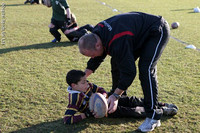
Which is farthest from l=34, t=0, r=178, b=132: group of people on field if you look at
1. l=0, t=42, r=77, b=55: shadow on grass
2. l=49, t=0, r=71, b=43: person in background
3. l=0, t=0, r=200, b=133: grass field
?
l=49, t=0, r=71, b=43: person in background

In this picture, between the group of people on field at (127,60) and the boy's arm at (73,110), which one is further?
the boy's arm at (73,110)

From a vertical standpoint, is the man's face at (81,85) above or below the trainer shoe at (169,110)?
above

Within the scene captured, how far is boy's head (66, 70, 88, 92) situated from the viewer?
3400 millimetres

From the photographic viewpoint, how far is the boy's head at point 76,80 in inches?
134

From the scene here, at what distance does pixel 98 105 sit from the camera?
3152 mm

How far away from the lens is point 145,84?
3092mm

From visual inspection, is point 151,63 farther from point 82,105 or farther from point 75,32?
point 75,32

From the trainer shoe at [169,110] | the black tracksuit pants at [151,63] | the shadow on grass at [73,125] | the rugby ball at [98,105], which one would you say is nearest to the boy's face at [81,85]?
the rugby ball at [98,105]

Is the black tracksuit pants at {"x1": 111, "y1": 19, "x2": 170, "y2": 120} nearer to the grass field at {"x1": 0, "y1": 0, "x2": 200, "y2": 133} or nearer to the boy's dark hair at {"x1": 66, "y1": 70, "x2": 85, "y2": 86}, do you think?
the grass field at {"x1": 0, "y1": 0, "x2": 200, "y2": 133}

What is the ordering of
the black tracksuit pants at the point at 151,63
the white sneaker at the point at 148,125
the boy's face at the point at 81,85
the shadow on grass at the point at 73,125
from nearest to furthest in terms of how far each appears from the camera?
the black tracksuit pants at the point at 151,63 < the white sneaker at the point at 148,125 < the shadow on grass at the point at 73,125 < the boy's face at the point at 81,85

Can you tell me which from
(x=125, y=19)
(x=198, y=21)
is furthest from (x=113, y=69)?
(x=198, y=21)

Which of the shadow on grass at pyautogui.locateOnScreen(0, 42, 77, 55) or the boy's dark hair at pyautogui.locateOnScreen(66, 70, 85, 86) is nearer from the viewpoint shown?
the boy's dark hair at pyautogui.locateOnScreen(66, 70, 85, 86)

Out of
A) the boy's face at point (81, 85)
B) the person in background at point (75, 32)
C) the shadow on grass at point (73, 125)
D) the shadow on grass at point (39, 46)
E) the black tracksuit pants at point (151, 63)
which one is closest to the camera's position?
the black tracksuit pants at point (151, 63)

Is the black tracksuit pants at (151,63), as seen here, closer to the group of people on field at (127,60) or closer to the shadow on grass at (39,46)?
the group of people on field at (127,60)
